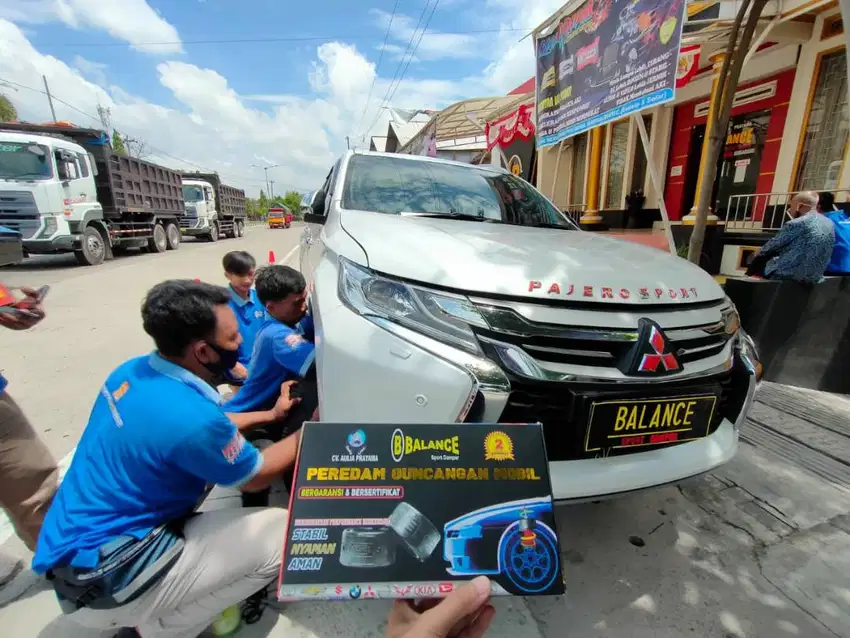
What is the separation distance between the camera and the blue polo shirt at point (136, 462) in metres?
1.22

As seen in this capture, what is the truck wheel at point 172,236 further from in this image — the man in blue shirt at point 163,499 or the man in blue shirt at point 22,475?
the man in blue shirt at point 163,499

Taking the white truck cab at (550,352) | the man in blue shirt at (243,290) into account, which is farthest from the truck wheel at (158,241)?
the white truck cab at (550,352)

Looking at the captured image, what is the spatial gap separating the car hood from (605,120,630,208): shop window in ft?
30.4

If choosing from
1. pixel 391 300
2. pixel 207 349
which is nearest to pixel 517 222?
pixel 391 300

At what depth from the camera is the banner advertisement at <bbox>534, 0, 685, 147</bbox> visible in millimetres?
4230

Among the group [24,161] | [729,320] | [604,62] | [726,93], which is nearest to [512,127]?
[604,62]

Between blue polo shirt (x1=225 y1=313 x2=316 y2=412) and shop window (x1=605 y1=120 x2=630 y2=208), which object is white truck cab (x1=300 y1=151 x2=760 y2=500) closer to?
blue polo shirt (x1=225 y1=313 x2=316 y2=412)

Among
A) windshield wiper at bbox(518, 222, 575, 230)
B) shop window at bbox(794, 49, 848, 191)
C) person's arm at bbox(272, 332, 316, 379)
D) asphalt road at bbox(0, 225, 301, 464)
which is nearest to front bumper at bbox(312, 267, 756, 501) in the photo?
person's arm at bbox(272, 332, 316, 379)

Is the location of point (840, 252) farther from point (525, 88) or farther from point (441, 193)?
point (525, 88)

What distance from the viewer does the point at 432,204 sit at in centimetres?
270

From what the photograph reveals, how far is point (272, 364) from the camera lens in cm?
203

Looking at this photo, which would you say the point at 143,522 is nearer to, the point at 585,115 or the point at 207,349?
the point at 207,349

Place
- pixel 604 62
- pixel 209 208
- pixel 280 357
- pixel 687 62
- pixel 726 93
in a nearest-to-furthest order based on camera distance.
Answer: pixel 280 357 → pixel 726 93 → pixel 604 62 → pixel 687 62 → pixel 209 208

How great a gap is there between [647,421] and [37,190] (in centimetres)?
1138
